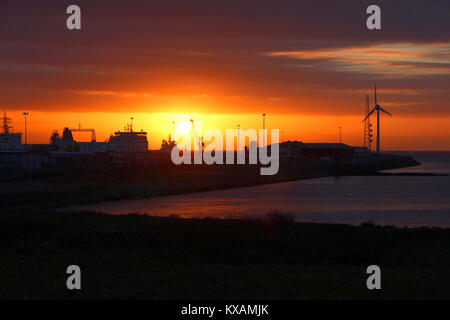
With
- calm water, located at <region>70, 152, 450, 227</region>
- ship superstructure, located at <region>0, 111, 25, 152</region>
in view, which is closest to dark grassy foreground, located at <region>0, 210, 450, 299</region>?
calm water, located at <region>70, 152, 450, 227</region>

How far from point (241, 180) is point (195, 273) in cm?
4921

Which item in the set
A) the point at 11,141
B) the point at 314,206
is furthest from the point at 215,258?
the point at 11,141

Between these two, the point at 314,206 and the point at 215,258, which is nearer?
the point at 215,258

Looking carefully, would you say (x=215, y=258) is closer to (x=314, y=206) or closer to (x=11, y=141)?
(x=314, y=206)

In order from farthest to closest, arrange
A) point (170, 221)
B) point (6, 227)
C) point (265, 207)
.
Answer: point (265, 207), point (170, 221), point (6, 227)

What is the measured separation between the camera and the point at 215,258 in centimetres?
1342

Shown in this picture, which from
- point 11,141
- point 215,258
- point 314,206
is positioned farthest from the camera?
point 11,141

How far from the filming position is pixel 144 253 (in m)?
13.2

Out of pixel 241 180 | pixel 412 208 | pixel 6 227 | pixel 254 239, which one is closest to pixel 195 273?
pixel 254 239

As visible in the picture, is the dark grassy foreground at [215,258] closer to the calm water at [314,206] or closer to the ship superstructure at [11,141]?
the calm water at [314,206]

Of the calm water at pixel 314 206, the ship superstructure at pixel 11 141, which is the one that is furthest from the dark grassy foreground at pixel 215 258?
the ship superstructure at pixel 11 141

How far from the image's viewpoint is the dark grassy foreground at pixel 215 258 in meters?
8.84

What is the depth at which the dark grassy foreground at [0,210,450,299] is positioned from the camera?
8836 millimetres
